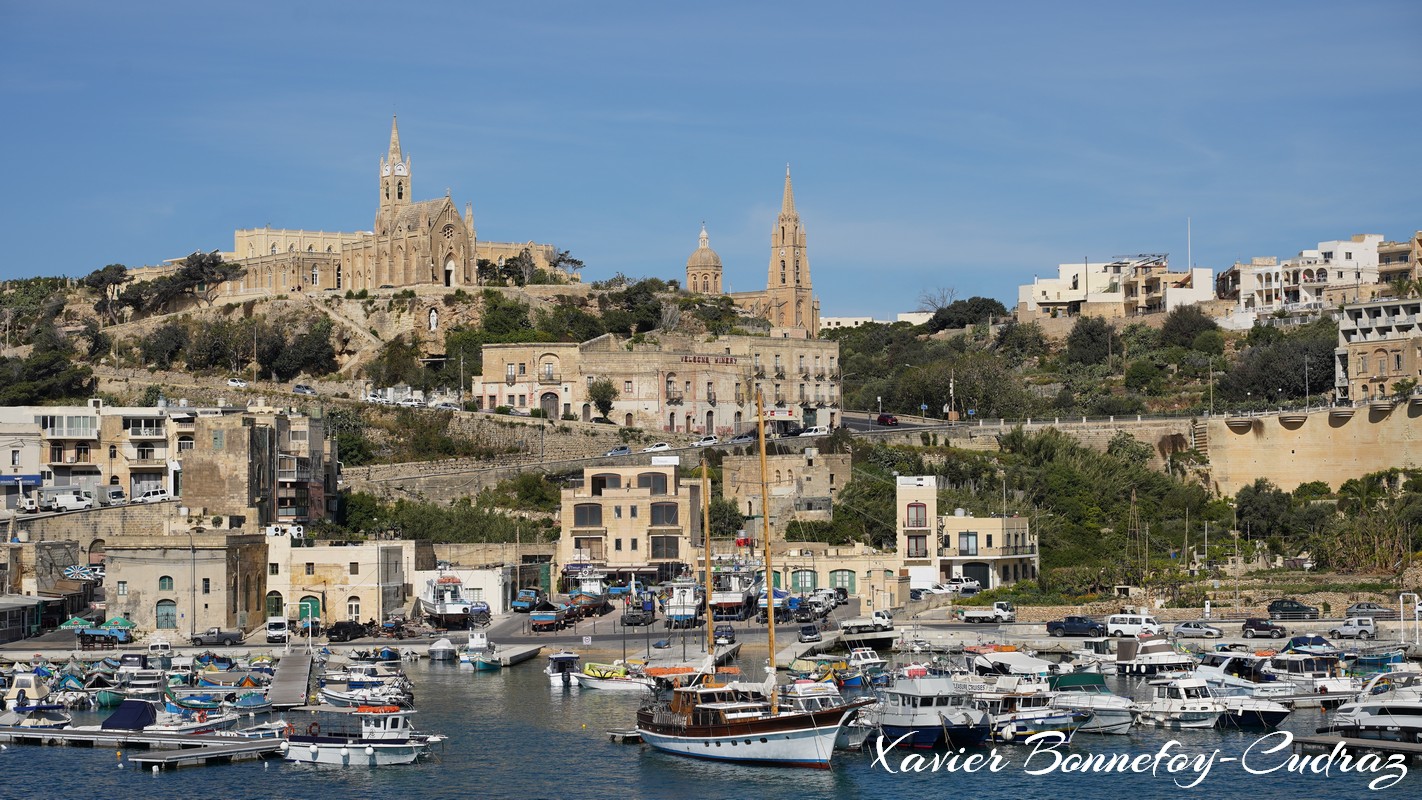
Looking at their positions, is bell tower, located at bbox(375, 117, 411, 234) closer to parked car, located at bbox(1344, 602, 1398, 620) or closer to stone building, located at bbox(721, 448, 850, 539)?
stone building, located at bbox(721, 448, 850, 539)

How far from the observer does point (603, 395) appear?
297ft

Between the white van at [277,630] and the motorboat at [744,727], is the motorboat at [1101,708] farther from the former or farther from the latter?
the white van at [277,630]

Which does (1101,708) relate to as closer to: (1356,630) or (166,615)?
(1356,630)

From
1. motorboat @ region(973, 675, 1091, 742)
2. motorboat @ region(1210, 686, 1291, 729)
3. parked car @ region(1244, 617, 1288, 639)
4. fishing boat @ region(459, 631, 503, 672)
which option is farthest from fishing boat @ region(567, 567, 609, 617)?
motorboat @ region(1210, 686, 1291, 729)

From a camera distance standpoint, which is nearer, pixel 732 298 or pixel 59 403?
pixel 59 403

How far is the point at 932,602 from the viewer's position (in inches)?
2510

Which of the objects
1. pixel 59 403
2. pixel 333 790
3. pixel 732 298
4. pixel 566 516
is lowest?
pixel 333 790

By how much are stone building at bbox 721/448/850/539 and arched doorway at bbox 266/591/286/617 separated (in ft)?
67.9

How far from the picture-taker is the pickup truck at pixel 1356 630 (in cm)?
5569

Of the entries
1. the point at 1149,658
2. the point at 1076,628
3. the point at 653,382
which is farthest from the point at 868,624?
the point at 653,382

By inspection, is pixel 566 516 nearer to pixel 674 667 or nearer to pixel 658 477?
pixel 658 477

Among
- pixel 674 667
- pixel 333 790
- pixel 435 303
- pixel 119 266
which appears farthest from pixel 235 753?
pixel 119 266

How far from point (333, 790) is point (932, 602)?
93.0ft

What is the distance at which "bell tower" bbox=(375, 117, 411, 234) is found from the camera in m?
114
